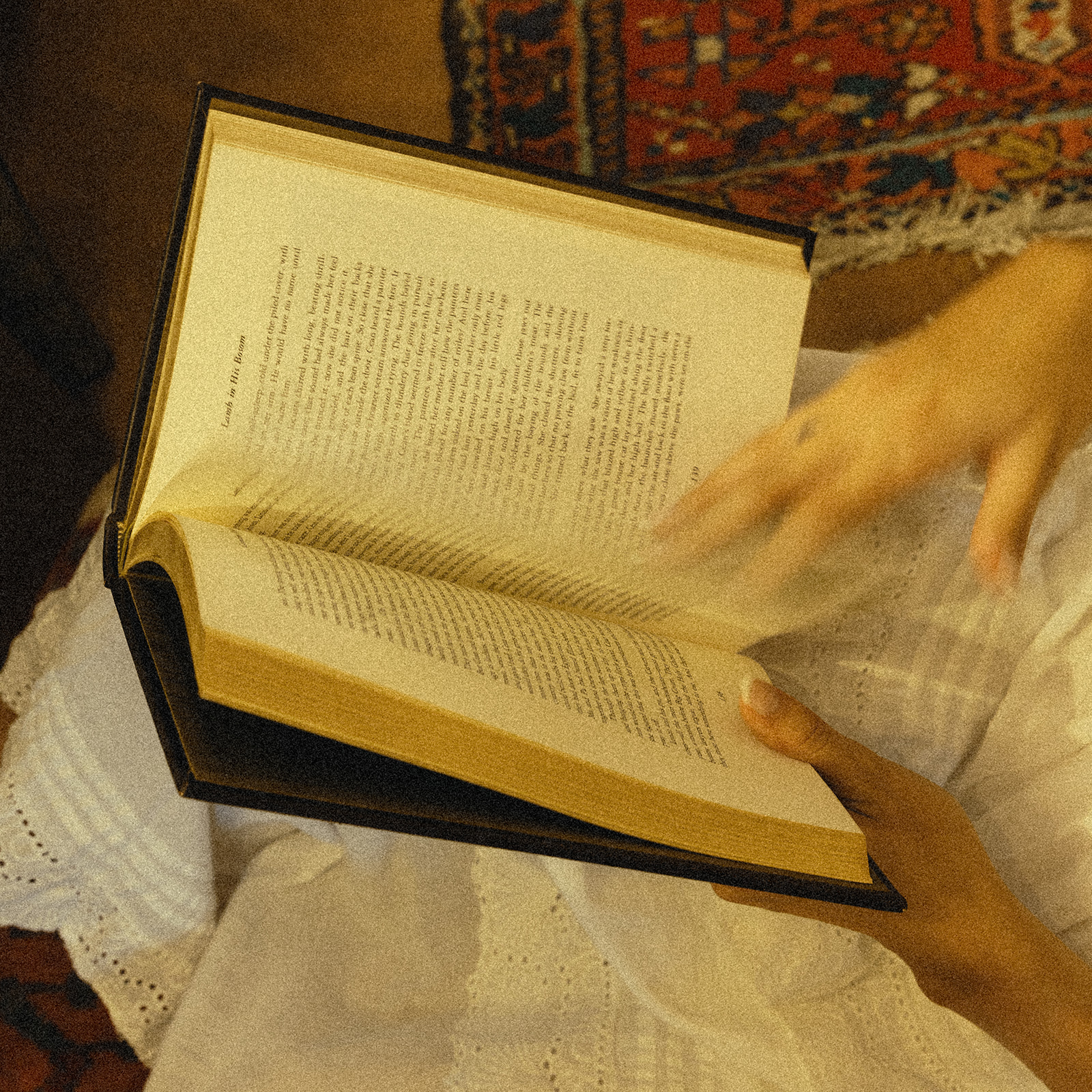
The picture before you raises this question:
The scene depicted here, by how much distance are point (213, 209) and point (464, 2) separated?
2.74 feet

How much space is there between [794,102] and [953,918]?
99cm

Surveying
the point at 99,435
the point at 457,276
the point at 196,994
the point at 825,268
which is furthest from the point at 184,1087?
the point at 825,268

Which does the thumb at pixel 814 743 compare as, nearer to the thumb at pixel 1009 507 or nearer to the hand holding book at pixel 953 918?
the hand holding book at pixel 953 918

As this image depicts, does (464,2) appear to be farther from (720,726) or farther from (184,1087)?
(184,1087)

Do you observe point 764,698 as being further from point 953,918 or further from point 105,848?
point 105,848

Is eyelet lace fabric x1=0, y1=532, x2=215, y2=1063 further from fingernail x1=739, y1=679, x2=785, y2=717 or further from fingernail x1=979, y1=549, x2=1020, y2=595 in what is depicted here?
fingernail x1=979, y1=549, x2=1020, y2=595

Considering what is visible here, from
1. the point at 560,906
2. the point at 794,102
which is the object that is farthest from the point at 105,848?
the point at 794,102

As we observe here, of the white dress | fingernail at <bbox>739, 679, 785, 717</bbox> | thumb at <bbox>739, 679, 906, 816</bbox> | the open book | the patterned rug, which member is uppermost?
the patterned rug

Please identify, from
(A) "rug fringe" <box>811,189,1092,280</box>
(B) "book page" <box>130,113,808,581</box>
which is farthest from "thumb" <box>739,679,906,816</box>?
(A) "rug fringe" <box>811,189,1092,280</box>

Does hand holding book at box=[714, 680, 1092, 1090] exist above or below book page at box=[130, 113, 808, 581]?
below

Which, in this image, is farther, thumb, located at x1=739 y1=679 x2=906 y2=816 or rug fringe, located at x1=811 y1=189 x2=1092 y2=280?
rug fringe, located at x1=811 y1=189 x2=1092 y2=280

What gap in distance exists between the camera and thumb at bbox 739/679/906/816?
0.48 meters

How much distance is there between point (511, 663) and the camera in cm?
43

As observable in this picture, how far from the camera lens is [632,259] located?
517mm
